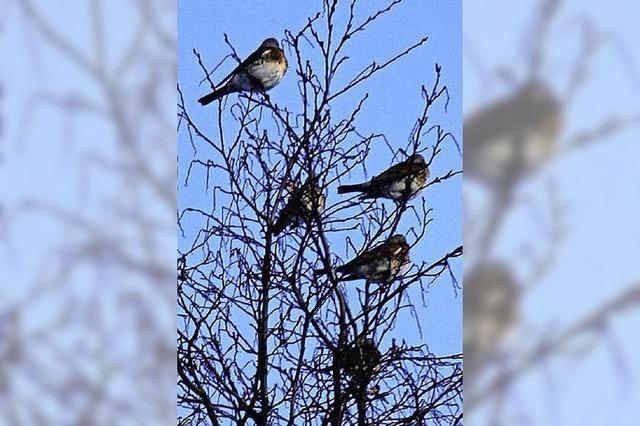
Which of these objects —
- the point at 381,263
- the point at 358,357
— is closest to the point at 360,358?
the point at 358,357

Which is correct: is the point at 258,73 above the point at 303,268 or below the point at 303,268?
above

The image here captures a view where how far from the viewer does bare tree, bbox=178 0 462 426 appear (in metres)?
1.73
